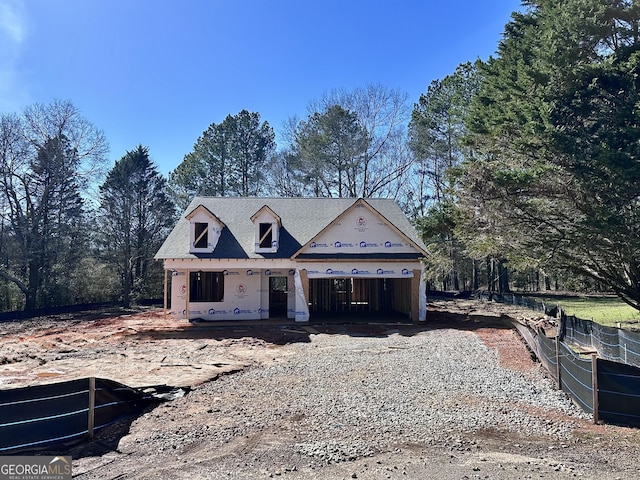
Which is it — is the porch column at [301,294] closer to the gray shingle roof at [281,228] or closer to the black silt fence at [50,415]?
the gray shingle roof at [281,228]

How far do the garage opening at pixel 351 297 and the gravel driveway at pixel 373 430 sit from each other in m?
12.1

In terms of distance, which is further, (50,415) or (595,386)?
(595,386)

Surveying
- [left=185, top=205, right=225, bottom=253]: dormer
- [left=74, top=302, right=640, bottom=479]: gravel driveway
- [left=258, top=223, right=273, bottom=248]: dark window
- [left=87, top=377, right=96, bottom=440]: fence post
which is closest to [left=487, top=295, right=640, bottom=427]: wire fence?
[left=74, top=302, right=640, bottom=479]: gravel driveway

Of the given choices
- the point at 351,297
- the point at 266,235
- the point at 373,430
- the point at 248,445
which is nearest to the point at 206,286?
the point at 266,235

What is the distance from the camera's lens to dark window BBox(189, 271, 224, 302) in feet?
63.7

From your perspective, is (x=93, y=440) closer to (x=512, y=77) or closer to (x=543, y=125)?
(x=543, y=125)

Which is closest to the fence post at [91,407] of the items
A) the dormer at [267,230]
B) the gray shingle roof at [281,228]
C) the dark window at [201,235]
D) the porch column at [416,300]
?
the gray shingle roof at [281,228]

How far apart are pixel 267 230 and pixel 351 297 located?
23.8 feet

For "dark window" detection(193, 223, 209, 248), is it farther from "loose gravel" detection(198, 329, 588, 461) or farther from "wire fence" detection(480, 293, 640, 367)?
"wire fence" detection(480, 293, 640, 367)

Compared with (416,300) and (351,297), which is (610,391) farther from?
(351,297)

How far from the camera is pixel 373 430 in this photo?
5918mm

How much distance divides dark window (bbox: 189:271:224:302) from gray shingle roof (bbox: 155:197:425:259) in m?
1.48

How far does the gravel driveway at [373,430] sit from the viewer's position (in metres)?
4.71

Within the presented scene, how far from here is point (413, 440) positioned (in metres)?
5.55
